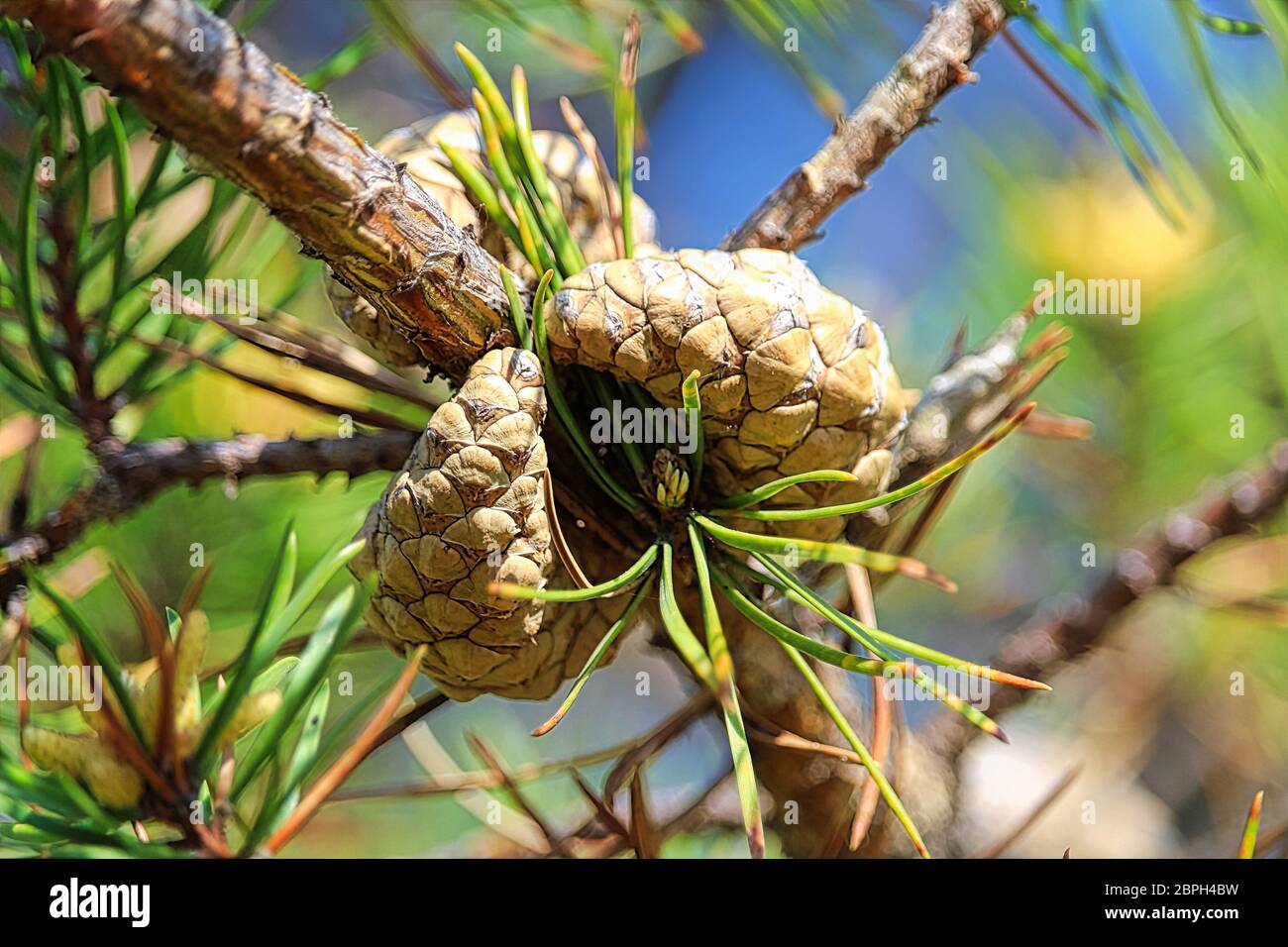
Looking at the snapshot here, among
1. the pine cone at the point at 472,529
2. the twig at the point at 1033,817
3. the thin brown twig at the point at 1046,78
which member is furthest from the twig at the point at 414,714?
the thin brown twig at the point at 1046,78

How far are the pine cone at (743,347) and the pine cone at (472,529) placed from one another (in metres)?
0.03

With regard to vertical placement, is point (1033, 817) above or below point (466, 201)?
below

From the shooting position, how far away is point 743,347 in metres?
0.31

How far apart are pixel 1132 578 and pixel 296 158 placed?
0.43m

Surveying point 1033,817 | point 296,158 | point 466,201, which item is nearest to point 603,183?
point 466,201

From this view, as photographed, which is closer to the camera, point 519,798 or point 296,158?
point 296,158

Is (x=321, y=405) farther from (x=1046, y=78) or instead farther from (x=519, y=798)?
(x=1046, y=78)

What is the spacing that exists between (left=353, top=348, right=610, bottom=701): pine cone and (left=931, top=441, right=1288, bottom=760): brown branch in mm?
266

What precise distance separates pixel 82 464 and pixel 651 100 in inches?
44.7

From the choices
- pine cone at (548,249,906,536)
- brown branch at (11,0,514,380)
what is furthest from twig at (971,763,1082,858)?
brown branch at (11,0,514,380)

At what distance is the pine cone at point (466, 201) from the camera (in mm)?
358

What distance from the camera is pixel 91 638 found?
0.25 meters

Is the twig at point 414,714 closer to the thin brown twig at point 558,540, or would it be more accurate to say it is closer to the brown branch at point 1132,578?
the thin brown twig at point 558,540
